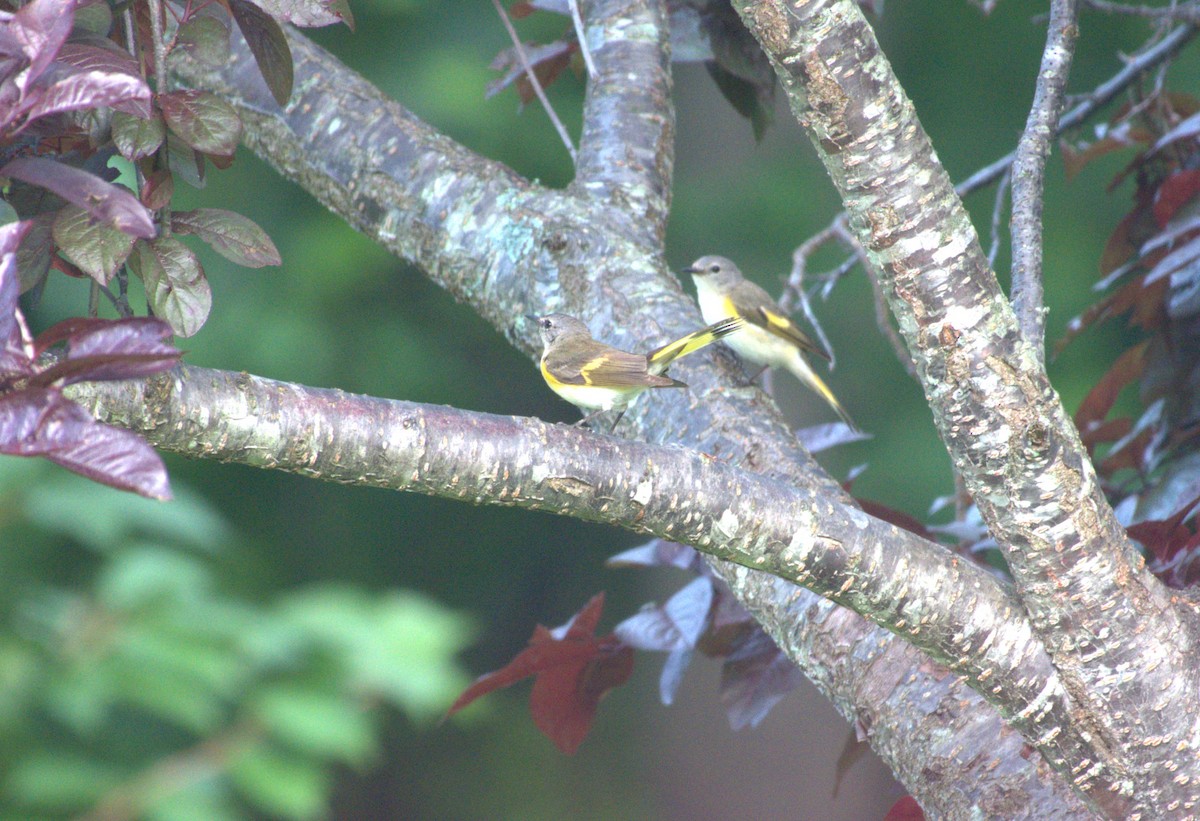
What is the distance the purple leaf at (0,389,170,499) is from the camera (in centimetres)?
77

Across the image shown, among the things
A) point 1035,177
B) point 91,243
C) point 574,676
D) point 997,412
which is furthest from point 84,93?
point 574,676

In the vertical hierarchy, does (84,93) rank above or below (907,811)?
above

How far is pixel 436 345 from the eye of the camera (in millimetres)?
6273

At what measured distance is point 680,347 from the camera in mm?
1866

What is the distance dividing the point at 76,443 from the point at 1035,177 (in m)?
1.18

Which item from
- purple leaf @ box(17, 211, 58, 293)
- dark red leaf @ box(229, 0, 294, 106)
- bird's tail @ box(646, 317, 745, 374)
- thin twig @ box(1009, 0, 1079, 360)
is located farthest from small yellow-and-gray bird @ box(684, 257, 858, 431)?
purple leaf @ box(17, 211, 58, 293)

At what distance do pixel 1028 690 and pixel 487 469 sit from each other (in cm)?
67

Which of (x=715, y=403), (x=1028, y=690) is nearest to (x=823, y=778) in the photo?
(x=715, y=403)

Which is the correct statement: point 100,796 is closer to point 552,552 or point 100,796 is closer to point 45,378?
point 45,378

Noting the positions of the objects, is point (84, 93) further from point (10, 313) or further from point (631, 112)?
point (631, 112)

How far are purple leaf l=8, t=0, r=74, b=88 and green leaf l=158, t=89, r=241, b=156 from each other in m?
0.23

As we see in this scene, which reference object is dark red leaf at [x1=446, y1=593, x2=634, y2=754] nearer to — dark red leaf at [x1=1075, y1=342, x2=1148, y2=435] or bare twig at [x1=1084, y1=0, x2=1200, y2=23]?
dark red leaf at [x1=1075, y1=342, x2=1148, y2=435]

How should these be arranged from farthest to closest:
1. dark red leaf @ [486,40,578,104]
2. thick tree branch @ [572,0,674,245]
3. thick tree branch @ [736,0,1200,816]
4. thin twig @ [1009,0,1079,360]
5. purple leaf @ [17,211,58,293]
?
1. dark red leaf @ [486,40,578,104]
2. thick tree branch @ [572,0,674,245]
3. thin twig @ [1009,0,1079,360]
4. thick tree branch @ [736,0,1200,816]
5. purple leaf @ [17,211,58,293]

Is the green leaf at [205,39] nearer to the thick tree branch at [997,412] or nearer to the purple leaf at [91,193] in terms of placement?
the purple leaf at [91,193]
